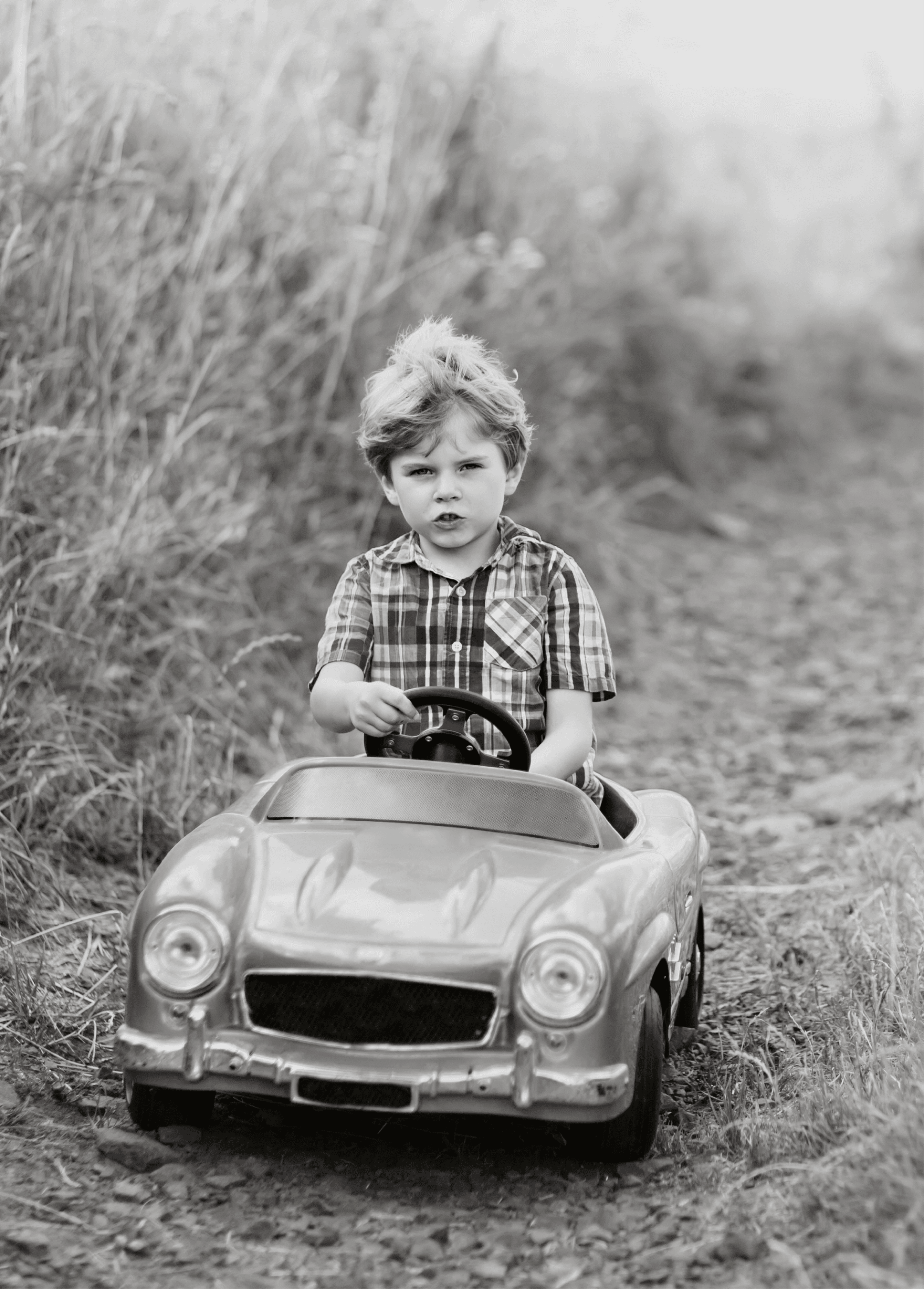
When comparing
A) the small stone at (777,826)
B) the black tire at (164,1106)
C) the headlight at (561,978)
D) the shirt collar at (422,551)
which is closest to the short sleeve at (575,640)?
the shirt collar at (422,551)

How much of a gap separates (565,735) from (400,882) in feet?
2.56

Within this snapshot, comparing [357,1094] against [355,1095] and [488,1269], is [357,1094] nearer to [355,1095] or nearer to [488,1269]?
[355,1095]

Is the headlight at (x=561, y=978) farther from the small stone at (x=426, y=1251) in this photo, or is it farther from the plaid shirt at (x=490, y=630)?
the plaid shirt at (x=490, y=630)

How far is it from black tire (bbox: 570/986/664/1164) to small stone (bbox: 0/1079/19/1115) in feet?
3.45

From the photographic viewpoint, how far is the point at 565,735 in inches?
125

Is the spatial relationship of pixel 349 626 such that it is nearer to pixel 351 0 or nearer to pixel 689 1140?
pixel 689 1140

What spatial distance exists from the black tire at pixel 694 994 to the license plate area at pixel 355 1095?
1.05 metres

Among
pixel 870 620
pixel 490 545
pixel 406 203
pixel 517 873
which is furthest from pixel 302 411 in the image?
pixel 870 620

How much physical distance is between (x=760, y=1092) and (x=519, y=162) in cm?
584

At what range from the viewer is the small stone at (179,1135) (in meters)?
2.66

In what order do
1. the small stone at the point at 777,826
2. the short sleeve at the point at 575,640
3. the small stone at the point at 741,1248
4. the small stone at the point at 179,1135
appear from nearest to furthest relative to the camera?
the small stone at the point at 741,1248 < the small stone at the point at 179,1135 < the short sleeve at the point at 575,640 < the small stone at the point at 777,826

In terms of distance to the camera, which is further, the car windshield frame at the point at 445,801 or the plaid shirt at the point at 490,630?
the plaid shirt at the point at 490,630

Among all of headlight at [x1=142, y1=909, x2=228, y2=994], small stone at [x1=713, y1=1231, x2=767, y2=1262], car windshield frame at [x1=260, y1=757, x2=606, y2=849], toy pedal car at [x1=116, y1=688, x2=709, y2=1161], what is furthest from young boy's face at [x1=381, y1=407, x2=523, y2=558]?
small stone at [x1=713, y1=1231, x2=767, y2=1262]

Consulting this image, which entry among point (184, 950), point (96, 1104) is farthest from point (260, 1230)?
point (96, 1104)
